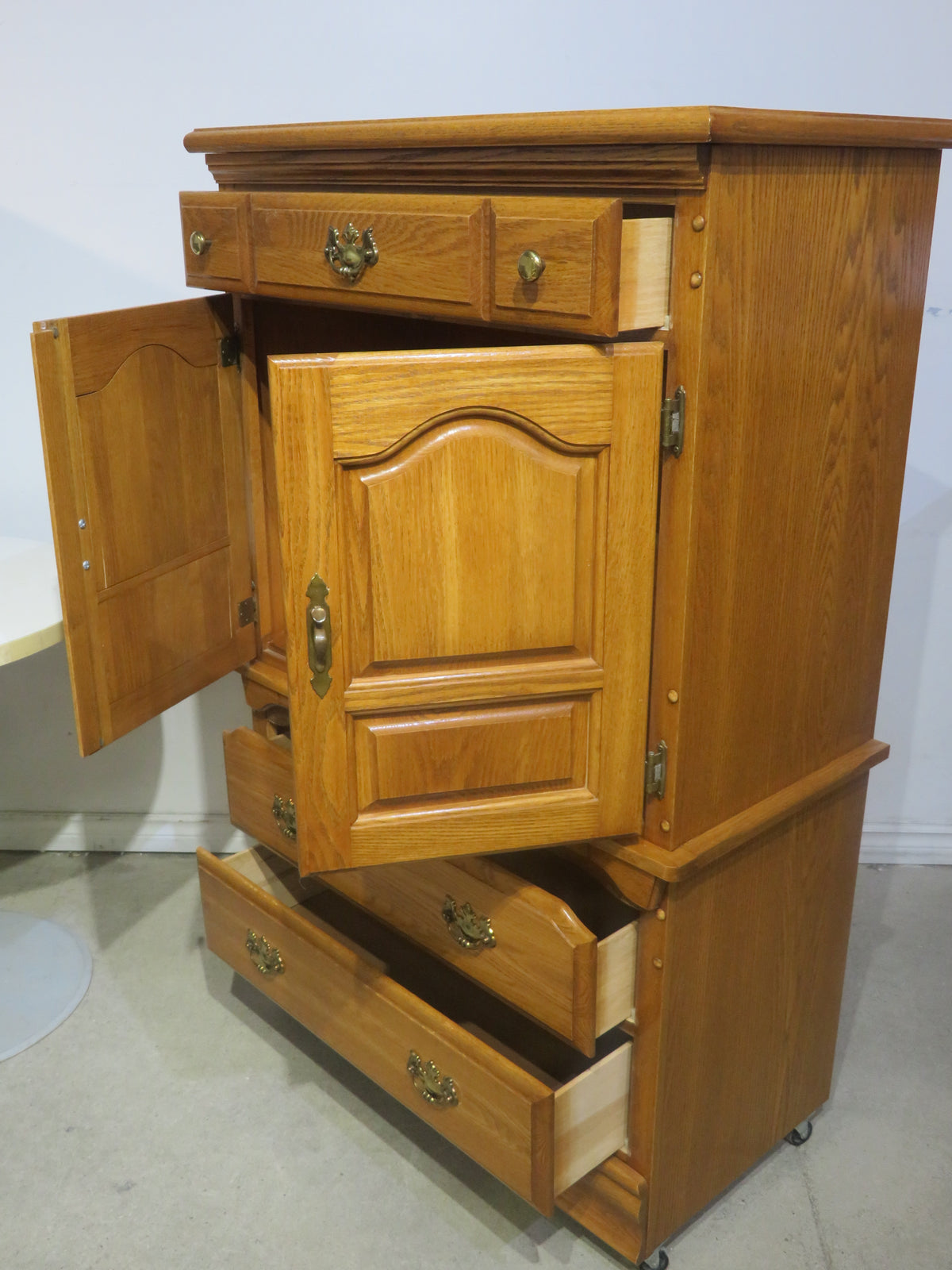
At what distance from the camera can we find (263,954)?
189 cm

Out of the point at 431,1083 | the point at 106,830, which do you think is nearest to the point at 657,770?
the point at 431,1083

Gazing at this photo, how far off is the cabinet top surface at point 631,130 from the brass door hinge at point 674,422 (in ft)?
0.81

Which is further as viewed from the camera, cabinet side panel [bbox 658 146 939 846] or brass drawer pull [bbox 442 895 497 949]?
brass drawer pull [bbox 442 895 497 949]

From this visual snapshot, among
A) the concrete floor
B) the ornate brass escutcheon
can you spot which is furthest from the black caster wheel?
the ornate brass escutcheon

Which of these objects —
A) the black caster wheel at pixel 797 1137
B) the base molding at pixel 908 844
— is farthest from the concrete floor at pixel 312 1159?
the base molding at pixel 908 844

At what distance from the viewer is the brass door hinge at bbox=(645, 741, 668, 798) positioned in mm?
1372

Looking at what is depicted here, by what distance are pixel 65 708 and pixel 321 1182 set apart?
124 centimetres

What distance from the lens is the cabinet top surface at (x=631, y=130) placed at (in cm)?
110

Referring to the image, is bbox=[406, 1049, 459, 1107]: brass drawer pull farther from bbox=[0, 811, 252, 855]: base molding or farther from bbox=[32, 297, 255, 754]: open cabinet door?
bbox=[0, 811, 252, 855]: base molding

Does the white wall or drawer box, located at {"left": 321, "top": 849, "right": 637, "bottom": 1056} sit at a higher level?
the white wall

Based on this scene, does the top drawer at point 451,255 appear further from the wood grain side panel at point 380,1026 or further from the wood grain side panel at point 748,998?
the wood grain side panel at point 380,1026

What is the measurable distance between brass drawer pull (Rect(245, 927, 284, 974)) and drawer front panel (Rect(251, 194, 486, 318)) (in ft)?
3.28

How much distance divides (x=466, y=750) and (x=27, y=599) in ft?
3.12

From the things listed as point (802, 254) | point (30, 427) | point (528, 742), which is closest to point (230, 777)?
point (528, 742)
